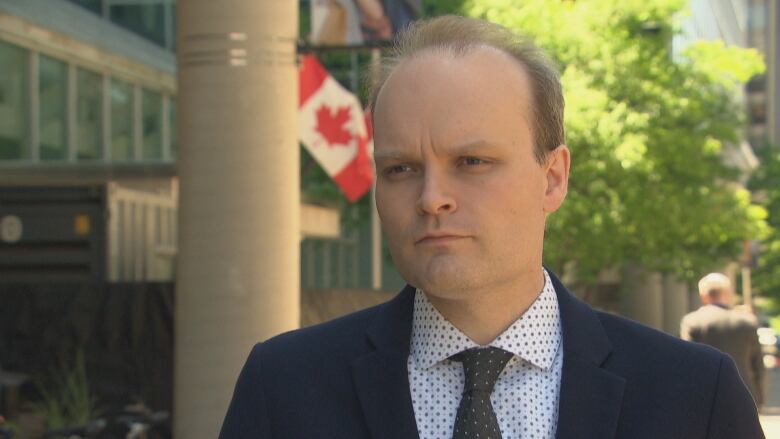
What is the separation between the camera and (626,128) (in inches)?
1147

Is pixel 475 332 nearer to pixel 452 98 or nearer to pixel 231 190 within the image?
pixel 452 98

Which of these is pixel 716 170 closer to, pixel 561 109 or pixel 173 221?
pixel 173 221

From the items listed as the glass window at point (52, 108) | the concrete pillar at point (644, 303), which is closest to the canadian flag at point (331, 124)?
the glass window at point (52, 108)

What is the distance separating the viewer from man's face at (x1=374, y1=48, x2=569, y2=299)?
228 cm

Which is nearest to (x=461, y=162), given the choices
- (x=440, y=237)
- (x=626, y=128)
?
(x=440, y=237)

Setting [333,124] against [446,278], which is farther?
[333,124]

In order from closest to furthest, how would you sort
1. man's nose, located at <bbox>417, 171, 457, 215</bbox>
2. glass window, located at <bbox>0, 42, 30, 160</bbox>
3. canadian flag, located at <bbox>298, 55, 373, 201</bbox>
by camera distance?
1. man's nose, located at <bbox>417, 171, 457, 215</bbox>
2. canadian flag, located at <bbox>298, 55, 373, 201</bbox>
3. glass window, located at <bbox>0, 42, 30, 160</bbox>

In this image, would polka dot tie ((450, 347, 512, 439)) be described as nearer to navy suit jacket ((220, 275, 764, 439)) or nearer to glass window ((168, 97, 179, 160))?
navy suit jacket ((220, 275, 764, 439))

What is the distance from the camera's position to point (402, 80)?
234cm

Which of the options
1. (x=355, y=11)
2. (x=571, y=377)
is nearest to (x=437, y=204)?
(x=571, y=377)

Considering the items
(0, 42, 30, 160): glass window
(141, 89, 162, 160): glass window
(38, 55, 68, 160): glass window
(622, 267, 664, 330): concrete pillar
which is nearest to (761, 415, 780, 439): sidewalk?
(0, 42, 30, 160): glass window

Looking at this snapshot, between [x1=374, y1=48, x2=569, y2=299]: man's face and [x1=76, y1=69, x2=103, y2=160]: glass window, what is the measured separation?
24.3 meters

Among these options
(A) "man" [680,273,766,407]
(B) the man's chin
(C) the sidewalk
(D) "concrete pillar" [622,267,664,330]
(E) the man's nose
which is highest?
(E) the man's nose

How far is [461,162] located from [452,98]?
97 millimetres
